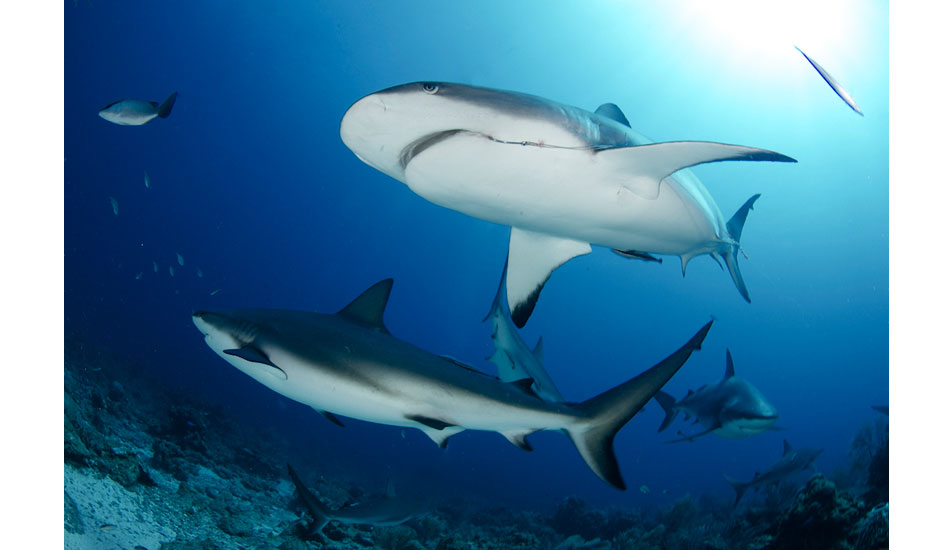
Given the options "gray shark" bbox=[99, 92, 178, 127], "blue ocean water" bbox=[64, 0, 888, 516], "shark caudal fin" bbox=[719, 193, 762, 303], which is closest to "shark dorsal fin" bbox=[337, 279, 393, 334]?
"shark caudal fin" bbox=[719, 193, 762, 303]

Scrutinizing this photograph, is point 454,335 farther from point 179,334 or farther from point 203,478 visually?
point 203,478

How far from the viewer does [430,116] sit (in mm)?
1851

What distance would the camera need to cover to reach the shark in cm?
186

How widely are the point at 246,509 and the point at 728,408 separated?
7.28 metres

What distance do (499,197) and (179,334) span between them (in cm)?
4815

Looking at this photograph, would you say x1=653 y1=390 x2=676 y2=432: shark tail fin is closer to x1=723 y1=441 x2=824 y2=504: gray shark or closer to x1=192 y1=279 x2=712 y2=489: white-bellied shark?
x1=723 y1=441 x2=824 y2=504: gray shark

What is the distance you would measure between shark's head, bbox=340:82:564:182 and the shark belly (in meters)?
0.07

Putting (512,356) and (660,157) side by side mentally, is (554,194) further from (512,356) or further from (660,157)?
(512,356)

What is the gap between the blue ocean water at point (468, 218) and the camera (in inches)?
685

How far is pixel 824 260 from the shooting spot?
33.5 m

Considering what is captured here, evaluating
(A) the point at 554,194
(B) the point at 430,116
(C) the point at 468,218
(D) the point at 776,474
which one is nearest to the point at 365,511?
(A) the point at 554,194

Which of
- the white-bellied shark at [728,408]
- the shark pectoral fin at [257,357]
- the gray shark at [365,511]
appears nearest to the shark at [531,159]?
the shark pectoral fin at [257,357]

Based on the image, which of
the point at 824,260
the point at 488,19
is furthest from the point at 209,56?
the point at 824,260

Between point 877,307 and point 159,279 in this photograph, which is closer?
point 877,307
